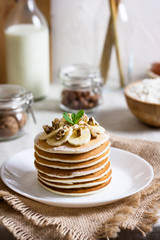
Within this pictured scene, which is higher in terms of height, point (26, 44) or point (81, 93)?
point (26, 44)

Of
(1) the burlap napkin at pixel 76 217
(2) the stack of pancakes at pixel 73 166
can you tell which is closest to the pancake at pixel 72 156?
(2) the stack of pancakes at pixel 73 166

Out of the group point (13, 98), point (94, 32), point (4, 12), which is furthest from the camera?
point (94, 32)

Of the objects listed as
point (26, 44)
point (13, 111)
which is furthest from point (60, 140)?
point (26, 44)

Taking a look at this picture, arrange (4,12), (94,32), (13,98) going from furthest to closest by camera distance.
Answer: (94,32) → (4,12) → (13,98)

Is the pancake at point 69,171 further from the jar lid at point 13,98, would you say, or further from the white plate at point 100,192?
the jar lid at point 13,98

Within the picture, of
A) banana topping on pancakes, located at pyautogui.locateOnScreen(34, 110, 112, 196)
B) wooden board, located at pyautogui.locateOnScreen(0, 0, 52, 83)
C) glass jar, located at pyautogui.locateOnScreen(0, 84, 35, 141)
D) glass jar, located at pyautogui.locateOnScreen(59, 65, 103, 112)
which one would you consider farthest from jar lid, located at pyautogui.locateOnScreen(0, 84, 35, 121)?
wooden board, located at pyautogui.locateOnScreen(0, 0, 52, 83)

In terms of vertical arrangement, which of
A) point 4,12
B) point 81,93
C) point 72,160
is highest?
point 4,12

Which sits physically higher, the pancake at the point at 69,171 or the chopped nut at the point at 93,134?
the chopped nut at the point at 93,134

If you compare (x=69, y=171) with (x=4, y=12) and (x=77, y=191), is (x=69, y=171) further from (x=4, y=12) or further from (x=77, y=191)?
(x=4, y=12)

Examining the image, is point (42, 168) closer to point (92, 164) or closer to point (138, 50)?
point (92, 164)
